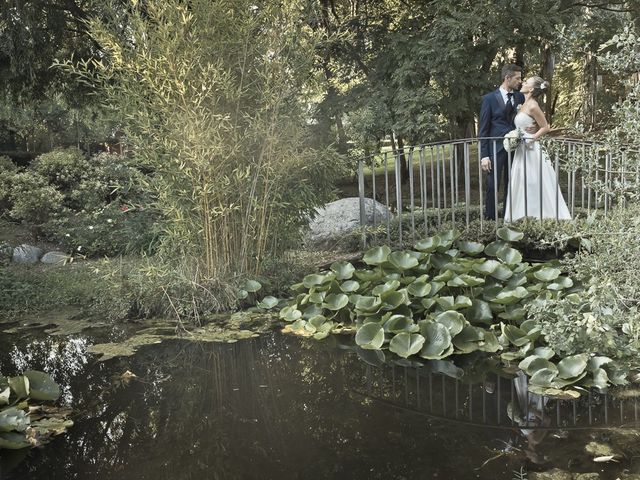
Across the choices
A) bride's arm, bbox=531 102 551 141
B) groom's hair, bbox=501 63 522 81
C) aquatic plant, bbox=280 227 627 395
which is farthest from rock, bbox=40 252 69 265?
bride's arm, bbox=531 102 551 141

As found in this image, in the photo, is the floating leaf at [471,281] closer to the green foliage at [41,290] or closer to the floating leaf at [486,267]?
the floating leaf at [486,267]

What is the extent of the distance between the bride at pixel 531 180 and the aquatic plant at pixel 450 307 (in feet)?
4.14

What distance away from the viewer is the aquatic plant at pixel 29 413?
2.57 meters

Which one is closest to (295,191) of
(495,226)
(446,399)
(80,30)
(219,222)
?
(219,222)

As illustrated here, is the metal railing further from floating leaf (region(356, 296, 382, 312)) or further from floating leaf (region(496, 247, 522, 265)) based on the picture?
floating leaf (region(356, 296, 382, 312))

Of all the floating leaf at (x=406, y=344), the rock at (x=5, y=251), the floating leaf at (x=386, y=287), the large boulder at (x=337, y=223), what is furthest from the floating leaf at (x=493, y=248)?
the rock at (x=5, y=251)

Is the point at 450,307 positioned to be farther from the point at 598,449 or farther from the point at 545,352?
the point at 598,449

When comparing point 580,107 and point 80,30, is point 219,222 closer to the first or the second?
point 80,30

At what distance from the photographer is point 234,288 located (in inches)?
187

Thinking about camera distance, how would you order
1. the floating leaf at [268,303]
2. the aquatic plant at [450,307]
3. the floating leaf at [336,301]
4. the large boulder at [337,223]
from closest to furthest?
the aquatic plant at [450,307] < the floating leaf at [336,301] < the floating leaf at [268,303] < the large boulder at [337,223]

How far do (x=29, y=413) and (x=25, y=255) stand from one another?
528cm

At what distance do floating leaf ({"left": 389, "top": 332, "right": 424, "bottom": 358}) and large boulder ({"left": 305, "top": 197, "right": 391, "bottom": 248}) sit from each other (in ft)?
11.1

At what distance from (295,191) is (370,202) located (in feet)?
10.4

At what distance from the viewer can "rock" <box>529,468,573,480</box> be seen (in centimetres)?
218
